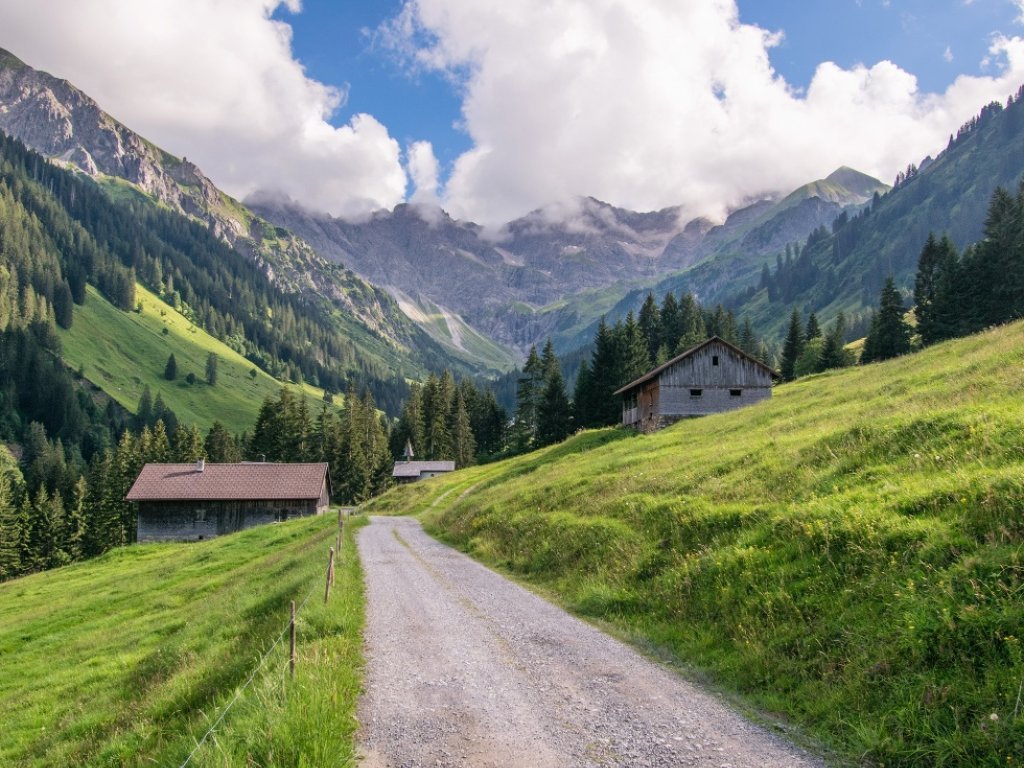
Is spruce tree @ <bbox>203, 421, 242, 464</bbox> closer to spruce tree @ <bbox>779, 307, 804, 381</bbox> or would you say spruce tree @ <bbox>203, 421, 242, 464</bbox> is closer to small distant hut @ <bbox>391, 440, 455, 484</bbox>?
small distant hut @ <bbox>391, 440, 455, 484</bbox>

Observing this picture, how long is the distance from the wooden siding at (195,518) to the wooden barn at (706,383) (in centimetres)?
4726

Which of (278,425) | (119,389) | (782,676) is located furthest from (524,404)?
(119,389)

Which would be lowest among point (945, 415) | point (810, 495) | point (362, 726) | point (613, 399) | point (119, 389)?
point (362, 726)

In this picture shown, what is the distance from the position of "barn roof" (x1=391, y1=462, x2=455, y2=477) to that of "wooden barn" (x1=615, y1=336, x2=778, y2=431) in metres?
51.0

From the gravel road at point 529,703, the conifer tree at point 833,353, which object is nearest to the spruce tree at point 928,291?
the conifer tree at point 833,353

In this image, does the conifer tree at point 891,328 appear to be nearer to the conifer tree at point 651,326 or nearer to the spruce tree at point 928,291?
the spruce tree at point 928,291

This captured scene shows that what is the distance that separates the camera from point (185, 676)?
12148 mm

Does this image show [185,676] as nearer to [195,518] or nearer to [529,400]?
[195,518]

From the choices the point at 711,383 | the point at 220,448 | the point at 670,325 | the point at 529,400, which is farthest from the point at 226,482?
the point at 670,325

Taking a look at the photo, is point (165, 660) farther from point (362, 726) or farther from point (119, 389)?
point (119, 389)

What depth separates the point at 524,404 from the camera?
10588 centimetres

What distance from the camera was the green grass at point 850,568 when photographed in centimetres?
751

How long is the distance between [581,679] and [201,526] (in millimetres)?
78839

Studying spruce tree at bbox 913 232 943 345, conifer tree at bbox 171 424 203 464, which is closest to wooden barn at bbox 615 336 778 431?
→ spruce tree at bbox 913 232 943 345
